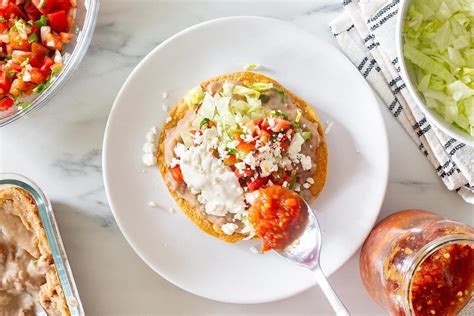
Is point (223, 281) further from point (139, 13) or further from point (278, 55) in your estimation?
point (139, 13)

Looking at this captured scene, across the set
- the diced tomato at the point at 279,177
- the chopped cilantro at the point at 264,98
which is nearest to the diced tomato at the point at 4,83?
the chopped cilantro at the point at 264,98

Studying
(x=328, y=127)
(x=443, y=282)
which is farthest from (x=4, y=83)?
(x=443, y=282)

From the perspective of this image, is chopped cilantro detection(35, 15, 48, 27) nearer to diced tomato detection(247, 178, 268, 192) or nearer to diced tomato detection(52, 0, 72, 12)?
diced tomato detection(52, 0, 72, 12)

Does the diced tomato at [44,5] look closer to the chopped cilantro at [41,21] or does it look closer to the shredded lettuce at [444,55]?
the chopped cilantro at [41,21]

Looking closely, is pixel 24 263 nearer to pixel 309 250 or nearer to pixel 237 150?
pixel 237 150

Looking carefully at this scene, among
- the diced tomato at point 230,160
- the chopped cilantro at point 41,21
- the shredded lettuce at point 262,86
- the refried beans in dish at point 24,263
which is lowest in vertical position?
the refried beans in dish at point 24,263

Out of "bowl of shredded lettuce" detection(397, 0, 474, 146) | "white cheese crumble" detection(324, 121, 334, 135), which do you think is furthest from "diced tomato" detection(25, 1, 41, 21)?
"bowl of shredded lettuce" detection(397, 0, 474, 146)
